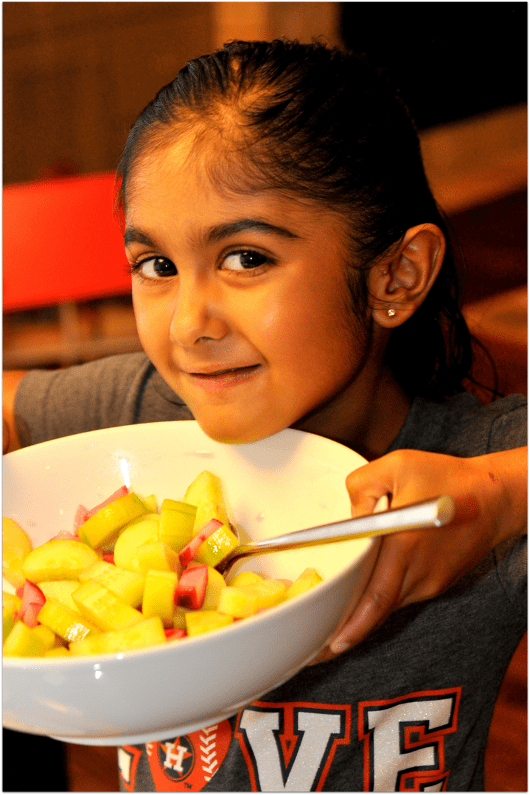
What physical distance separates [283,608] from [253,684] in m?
0.03

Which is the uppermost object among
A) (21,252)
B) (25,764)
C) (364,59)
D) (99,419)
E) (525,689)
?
(364,59)

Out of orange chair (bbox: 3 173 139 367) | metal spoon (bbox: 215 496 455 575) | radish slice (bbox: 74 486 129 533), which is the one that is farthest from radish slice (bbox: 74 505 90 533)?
orange chair (bbox: 3 173 139 367)

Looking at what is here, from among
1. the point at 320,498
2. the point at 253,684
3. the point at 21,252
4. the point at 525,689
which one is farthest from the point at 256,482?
the point at 525,689

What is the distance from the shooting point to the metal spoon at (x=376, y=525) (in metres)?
0.28

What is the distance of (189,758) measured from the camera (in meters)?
0.50

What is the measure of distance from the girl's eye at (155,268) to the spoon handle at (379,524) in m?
0.15

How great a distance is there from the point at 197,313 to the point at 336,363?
0.10 meters

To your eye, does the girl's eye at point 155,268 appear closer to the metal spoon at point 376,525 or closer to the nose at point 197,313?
the nose at point 197,313

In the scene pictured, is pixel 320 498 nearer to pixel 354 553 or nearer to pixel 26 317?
pixel 354 553

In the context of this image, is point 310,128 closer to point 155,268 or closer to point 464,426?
point 155,268

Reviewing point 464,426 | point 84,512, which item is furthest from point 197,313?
point 464,426

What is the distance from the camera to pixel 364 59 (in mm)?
474

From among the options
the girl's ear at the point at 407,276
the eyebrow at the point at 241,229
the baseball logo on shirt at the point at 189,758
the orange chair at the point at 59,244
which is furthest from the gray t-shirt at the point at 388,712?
the orange chair at the point at 59,244

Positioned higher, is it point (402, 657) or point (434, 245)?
point (434, 245)
